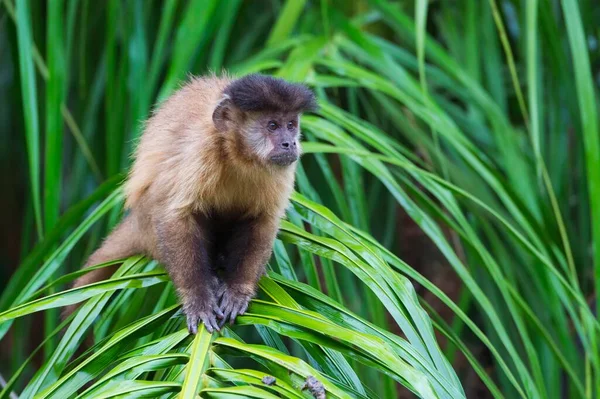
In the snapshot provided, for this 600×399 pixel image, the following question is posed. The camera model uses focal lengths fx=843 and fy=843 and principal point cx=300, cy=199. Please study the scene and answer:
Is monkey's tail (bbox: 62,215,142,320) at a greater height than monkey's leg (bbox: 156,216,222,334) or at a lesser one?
greater

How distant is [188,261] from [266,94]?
1.92 feet

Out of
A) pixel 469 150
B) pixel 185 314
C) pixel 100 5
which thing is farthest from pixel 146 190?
pixel 100 5

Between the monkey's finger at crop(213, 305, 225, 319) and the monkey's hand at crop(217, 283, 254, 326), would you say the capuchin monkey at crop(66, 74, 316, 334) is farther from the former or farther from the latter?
the monkey's finger at crop(213, 305, 225, 319)

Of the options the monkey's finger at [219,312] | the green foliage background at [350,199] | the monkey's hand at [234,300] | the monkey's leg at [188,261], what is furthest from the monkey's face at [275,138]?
the monkey's finger at [219,312]

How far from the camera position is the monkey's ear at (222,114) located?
2.65 m

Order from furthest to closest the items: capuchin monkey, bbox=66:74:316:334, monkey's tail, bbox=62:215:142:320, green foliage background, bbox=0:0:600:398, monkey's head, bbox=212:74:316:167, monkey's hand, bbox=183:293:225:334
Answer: monkey's tail, bbox=62:215:142:320 < monkey's head, bbox=212:74:316:167 < capuchin monkey, bbox=66:74:316:334 < monkey's hand, bbox=183:293:225:334 < green foliage background, bbox=0:0:600:398

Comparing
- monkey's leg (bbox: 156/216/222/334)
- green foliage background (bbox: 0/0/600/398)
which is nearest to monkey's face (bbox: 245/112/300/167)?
green foliage background (bbox: 0/0/600/398)

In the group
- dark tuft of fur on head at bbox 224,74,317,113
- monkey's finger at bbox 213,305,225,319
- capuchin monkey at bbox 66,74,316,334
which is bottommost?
monkey's finger at bbox 213,305,225,319

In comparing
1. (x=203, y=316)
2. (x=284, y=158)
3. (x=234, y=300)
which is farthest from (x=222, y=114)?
(x=203, y=316)

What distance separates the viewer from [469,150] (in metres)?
3.14

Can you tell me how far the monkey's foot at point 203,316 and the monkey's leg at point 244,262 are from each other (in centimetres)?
4

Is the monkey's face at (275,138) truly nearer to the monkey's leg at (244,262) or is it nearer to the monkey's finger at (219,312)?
the monkey's leg at (244,262)

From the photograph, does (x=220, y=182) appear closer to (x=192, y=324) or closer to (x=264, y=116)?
(x=264, y=116)

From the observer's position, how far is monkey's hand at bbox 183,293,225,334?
215 cm
